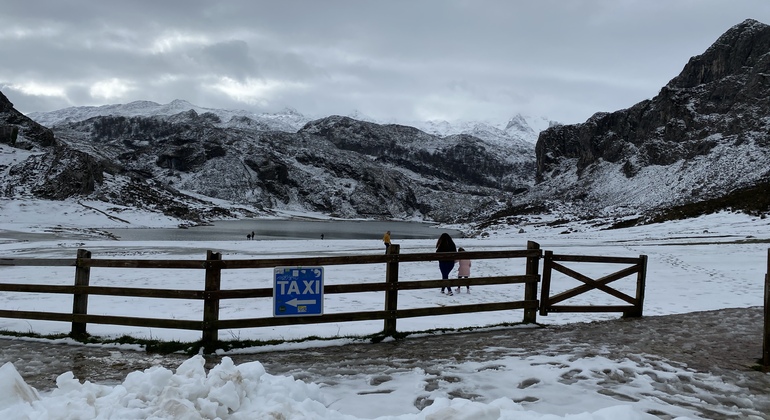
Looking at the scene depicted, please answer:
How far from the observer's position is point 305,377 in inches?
257

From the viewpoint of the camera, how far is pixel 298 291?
27.2ft

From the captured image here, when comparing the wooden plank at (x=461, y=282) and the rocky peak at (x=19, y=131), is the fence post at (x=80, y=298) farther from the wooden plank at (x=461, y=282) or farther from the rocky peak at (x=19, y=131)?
the rocky peak at (x=19, y=131)

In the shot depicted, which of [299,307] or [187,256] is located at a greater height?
[299,307]

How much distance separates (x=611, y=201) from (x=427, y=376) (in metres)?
140

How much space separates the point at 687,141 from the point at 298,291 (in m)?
162

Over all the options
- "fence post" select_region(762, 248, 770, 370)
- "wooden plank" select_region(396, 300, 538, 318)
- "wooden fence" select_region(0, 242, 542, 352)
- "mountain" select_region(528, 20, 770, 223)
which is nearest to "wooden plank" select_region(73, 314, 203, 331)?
"wooden fence" select_region(0, 242, 542, 352)

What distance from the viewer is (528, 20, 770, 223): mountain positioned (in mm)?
113438

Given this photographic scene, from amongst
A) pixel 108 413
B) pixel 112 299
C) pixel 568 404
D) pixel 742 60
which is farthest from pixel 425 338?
pixel 742 60

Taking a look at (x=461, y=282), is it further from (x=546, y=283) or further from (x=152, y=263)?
(x=152, y=263)

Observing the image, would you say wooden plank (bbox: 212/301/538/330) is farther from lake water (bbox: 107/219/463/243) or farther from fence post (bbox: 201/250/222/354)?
lake water (bbox: 107/219/463/243)

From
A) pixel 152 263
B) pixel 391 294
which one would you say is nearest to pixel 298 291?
pixel 391 294

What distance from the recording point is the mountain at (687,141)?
113438mm

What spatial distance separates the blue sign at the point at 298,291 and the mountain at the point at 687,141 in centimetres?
11188

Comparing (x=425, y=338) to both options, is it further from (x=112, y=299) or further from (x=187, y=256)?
(x=187, y=256)
